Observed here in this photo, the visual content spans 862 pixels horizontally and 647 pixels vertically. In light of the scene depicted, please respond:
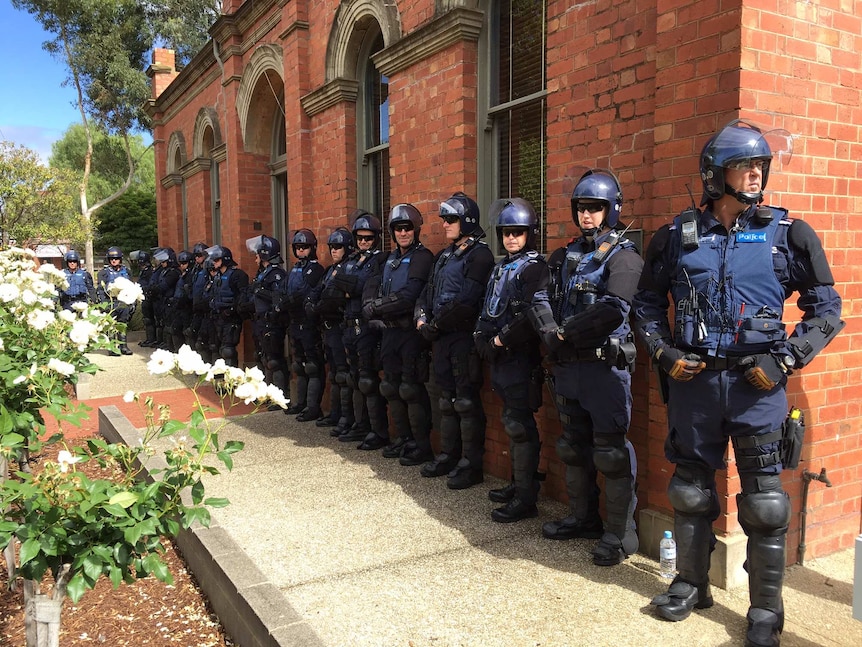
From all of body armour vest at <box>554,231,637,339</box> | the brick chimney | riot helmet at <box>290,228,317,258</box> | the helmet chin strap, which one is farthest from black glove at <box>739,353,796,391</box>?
the brick chimney

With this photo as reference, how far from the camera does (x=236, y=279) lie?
386 inches

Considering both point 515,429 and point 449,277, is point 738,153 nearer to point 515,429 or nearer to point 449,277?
point 515,429

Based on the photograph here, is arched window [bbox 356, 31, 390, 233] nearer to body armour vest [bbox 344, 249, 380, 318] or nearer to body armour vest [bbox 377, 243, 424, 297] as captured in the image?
body armour vest [bbox 344, 249, 380, 318]

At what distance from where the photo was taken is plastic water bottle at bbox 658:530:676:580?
3633 mm

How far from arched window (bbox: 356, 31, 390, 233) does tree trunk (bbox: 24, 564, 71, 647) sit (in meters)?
5.87

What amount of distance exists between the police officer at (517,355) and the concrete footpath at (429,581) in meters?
0.24

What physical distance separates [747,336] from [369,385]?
13.4 feet

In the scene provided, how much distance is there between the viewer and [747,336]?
294cm

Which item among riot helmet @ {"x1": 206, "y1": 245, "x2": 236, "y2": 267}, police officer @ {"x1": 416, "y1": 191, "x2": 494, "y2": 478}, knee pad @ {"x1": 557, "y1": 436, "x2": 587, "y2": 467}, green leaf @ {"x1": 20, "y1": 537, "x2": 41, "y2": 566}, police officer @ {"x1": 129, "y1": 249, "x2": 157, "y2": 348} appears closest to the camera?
green leaf @ {"x1": 20, "y1": 537, "x2": 41, "y2": 566}

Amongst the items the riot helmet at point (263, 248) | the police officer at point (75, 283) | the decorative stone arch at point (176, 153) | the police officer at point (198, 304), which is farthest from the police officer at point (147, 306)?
the riot helmet at point (263, 248)

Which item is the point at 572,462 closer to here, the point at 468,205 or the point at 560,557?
the point at 560,557

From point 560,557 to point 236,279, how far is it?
23.2 ft

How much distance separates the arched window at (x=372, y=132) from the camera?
25.5ft

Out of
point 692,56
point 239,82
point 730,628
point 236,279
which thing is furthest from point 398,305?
point 239,82
